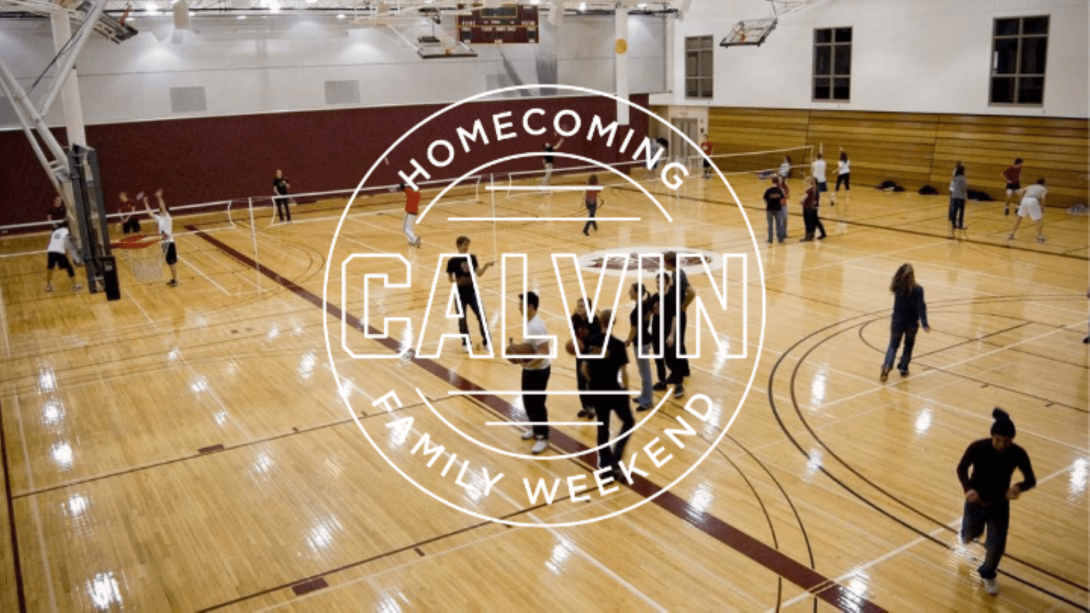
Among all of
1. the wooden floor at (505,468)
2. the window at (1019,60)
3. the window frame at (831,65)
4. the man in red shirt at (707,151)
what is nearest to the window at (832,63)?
the window frame at (831,65)

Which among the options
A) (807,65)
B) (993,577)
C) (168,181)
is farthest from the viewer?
(807,65)

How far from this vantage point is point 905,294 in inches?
452

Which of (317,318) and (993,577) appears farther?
(317,318)

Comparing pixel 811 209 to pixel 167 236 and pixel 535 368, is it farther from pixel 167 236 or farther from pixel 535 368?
pixel 167 236

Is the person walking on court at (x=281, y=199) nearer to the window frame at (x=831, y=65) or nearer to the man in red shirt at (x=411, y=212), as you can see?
the man in red shirt at (x=411, y=212)

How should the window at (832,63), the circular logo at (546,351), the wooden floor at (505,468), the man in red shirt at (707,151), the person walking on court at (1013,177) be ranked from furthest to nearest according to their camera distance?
1. the man in red shirt at (707,151)
2. the window at (832,63)
3. the person walking on court at (1013,177)
4. the circular logo at (546,351)
5. the wooden floor at (505,468)

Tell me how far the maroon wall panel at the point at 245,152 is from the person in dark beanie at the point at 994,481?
27049 millimetres

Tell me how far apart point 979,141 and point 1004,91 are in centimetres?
155

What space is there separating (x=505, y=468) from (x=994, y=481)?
4.83m

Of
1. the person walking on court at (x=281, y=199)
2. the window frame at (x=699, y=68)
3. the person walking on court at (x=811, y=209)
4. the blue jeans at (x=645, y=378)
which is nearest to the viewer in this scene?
the blue jeans at (x=645, y=378)

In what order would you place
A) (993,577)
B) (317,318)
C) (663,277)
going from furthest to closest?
(317,318)
(663,277)
(993,577)

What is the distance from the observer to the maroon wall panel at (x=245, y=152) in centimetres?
2700

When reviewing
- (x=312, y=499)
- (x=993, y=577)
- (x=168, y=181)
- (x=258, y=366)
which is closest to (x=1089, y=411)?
(x=993, y=577)

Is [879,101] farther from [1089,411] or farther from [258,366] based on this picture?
[258,366]
